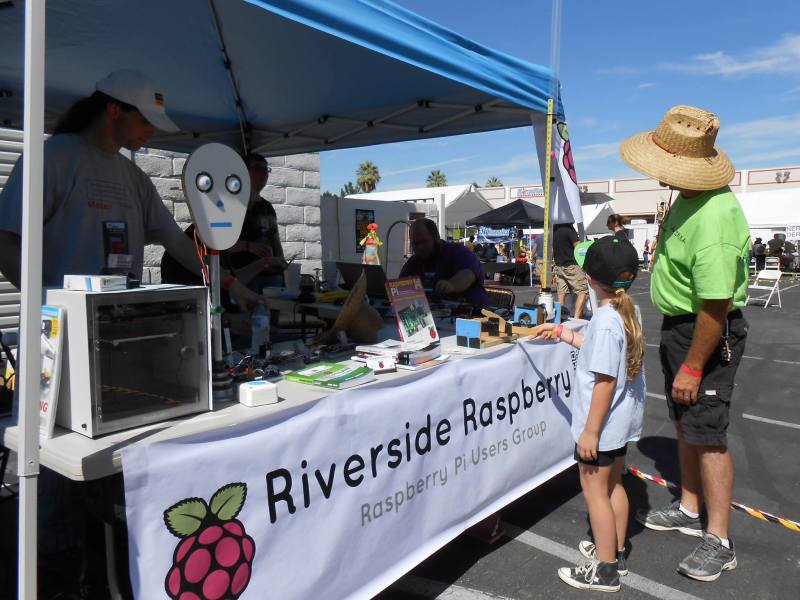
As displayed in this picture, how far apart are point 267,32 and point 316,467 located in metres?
2.25

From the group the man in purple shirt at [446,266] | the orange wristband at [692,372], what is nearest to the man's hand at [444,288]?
the man in purple shirt at [446,266]

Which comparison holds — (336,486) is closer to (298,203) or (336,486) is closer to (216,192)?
(216,192)

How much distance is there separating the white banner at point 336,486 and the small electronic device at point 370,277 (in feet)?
2.95

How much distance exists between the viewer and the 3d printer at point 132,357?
1.33 m

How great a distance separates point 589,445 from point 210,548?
1.34 meters

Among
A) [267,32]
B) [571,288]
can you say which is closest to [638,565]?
[267,32]

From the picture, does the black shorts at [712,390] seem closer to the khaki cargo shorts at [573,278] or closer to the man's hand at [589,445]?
the man's hand at [589,445]

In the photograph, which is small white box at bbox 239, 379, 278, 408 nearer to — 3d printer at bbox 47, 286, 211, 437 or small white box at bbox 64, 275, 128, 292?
3d printer at bbox 47, 286, 211, 437

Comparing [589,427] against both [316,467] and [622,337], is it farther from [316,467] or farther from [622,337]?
[316,467]

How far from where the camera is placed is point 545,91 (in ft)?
10.0

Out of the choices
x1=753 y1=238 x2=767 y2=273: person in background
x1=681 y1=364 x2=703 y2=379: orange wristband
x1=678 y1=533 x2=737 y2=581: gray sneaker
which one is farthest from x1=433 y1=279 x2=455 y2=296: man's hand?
x1=753 y1=238 x2=767 y2=273: person in background

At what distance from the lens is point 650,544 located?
2586 mm

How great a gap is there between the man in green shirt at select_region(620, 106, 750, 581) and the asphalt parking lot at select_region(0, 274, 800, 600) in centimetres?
13

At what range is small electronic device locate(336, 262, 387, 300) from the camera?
308cm
